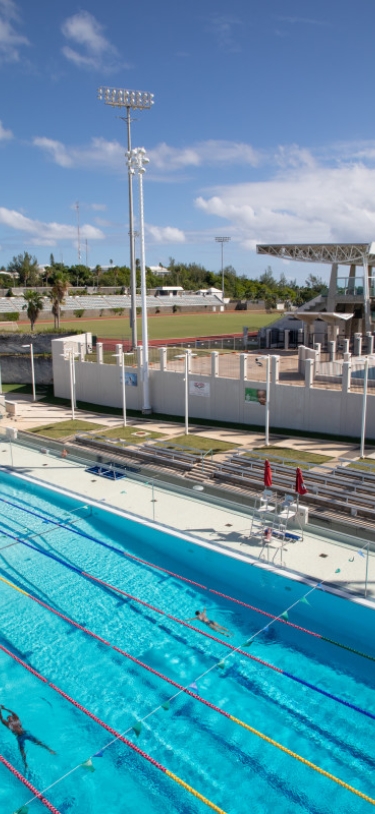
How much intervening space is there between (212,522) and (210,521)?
8cm

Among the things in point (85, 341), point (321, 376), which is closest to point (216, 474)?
point (321, 376)

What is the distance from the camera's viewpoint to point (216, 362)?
28156 mm

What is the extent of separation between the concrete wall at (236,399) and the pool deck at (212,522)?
819cm

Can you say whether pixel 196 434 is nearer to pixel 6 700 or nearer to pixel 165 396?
pixel 165 396

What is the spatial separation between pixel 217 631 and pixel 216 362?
56.2ft

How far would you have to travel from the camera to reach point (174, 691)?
421 inches

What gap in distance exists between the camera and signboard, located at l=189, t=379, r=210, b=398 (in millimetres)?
28484

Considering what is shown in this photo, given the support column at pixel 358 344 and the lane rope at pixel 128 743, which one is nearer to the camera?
the lane rope at pixel 128 743

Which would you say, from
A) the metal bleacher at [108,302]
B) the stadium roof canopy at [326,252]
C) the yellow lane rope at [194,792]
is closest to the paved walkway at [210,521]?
the yellow lane rope at [194,792]

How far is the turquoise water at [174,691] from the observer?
8.73m

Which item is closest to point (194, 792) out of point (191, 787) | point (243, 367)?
point (191, 787)

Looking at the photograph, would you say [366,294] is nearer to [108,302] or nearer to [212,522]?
[212,522]

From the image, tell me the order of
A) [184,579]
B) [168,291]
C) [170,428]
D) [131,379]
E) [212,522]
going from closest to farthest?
1. [184,579]
2. [212,522]
3. [170,428]
4. [131,379]
5. [168,291]

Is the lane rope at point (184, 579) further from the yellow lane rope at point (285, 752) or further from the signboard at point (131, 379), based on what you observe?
the signboard at point (131, 379)
